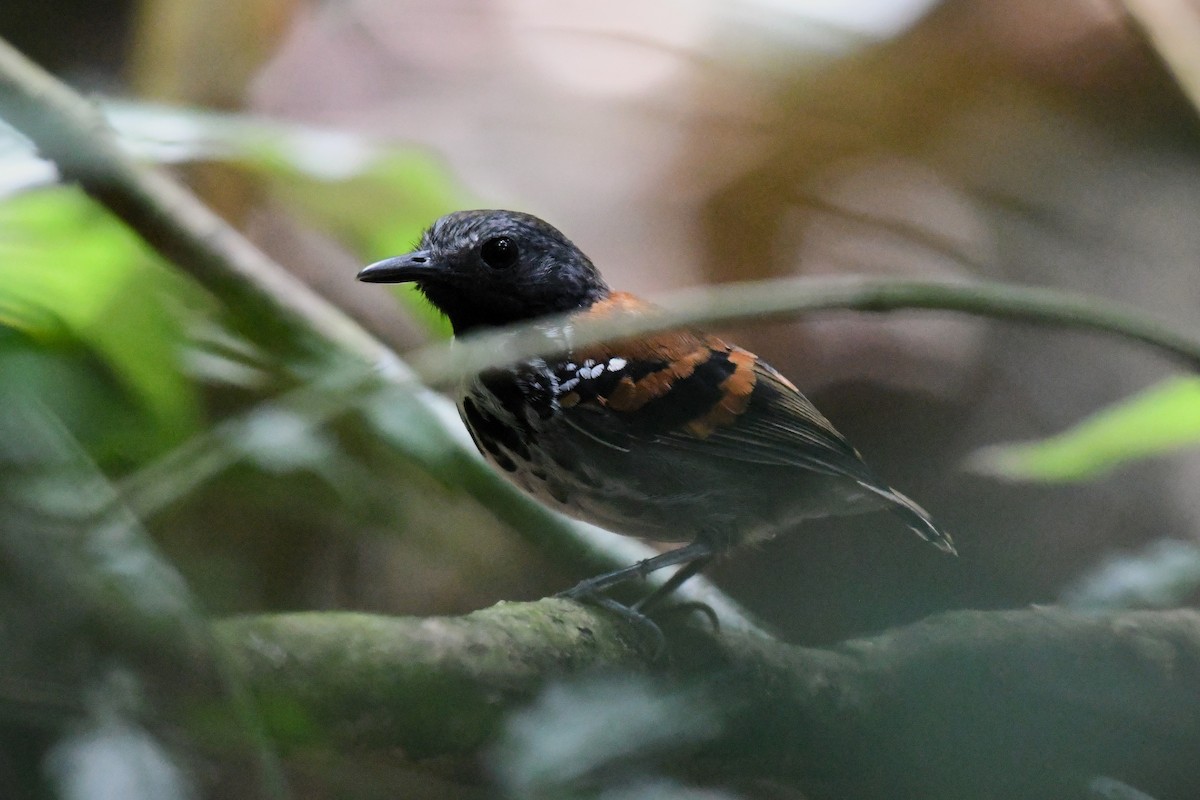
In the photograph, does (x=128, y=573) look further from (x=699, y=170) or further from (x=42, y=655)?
(x=699, y=170)

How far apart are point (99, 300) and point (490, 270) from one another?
0.48m

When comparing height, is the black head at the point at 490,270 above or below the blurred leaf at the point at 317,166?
below

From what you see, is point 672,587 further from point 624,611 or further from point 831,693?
point 831,693

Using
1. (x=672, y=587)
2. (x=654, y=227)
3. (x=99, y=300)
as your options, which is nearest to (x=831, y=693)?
(x=672, y=587)

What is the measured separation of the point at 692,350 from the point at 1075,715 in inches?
22.9

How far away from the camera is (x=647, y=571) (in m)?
1.13

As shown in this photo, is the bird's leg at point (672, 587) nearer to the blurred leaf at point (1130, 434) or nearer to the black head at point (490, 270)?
the black head at point (490, 270)

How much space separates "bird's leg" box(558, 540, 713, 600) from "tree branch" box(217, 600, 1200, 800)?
5.7 inches

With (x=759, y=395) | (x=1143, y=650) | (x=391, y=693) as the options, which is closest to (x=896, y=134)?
(x=759, y=395)

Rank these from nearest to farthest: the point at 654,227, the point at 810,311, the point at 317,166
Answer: the point at 810,311 < the point at 317,166 < the point at 654,227

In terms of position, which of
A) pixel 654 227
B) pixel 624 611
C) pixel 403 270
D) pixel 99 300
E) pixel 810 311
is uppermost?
pixel 654 227

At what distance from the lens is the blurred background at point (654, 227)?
1211 millimetres

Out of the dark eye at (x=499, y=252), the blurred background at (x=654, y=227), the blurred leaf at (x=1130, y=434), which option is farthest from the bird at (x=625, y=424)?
the blurred leaf at (x=1130, y=434)

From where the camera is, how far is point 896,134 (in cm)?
249
